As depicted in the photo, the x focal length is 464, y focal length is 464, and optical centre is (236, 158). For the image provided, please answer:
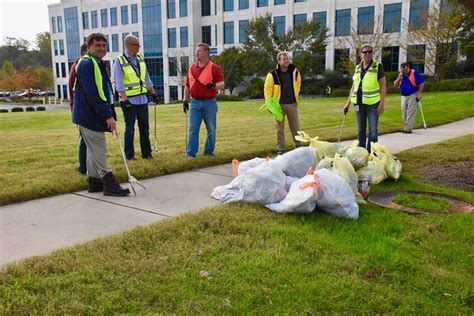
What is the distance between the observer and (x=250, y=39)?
169ft

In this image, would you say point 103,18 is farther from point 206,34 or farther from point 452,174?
point 452,174

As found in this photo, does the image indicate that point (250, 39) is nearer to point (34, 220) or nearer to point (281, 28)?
point (281, 28)

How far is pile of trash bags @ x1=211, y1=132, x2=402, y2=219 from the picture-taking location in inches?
193

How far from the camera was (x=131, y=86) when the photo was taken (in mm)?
7625

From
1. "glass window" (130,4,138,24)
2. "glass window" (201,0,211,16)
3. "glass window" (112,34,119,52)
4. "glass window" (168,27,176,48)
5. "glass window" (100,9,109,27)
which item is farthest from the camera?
"glass window" (100,9,109,27)

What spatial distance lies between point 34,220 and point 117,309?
2300 mm

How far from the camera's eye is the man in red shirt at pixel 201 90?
7992 mm

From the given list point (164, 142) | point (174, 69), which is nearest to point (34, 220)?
point (164, 142)

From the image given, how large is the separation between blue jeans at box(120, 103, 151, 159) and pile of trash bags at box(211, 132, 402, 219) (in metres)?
2.15

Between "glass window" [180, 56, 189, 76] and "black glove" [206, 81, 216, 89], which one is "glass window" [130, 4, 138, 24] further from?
"black glove" [206, 81, 216, 89]

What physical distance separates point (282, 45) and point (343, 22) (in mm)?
10478

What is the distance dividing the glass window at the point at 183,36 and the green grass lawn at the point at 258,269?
6440 cm

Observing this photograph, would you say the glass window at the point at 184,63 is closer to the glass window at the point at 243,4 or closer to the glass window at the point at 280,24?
the glass window at the point at 243,4

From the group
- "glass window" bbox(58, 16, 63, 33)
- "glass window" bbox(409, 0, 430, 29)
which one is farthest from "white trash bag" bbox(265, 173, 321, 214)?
"glass window" bbox(58, 16, 63, 33)
